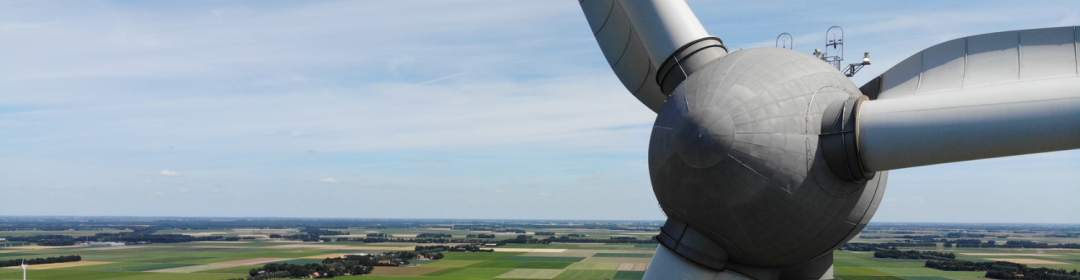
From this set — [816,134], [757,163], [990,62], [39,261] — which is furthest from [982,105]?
[39,261]

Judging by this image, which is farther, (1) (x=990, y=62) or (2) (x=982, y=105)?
(1) (x=990, y=62)

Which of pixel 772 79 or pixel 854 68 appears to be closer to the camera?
pixel 772 79

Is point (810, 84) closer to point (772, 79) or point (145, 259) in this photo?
point (772, 79)

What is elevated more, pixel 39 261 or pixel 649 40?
pixel 649 40

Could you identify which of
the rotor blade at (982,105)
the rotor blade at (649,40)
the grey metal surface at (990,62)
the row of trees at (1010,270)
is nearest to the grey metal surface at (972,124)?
the rotor blade at (982,105)

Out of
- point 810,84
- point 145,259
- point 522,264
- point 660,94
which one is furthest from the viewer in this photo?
point 145,259

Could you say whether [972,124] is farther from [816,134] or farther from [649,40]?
[649,40]

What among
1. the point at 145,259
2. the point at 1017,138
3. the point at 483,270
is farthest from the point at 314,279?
the point at 1017,138
